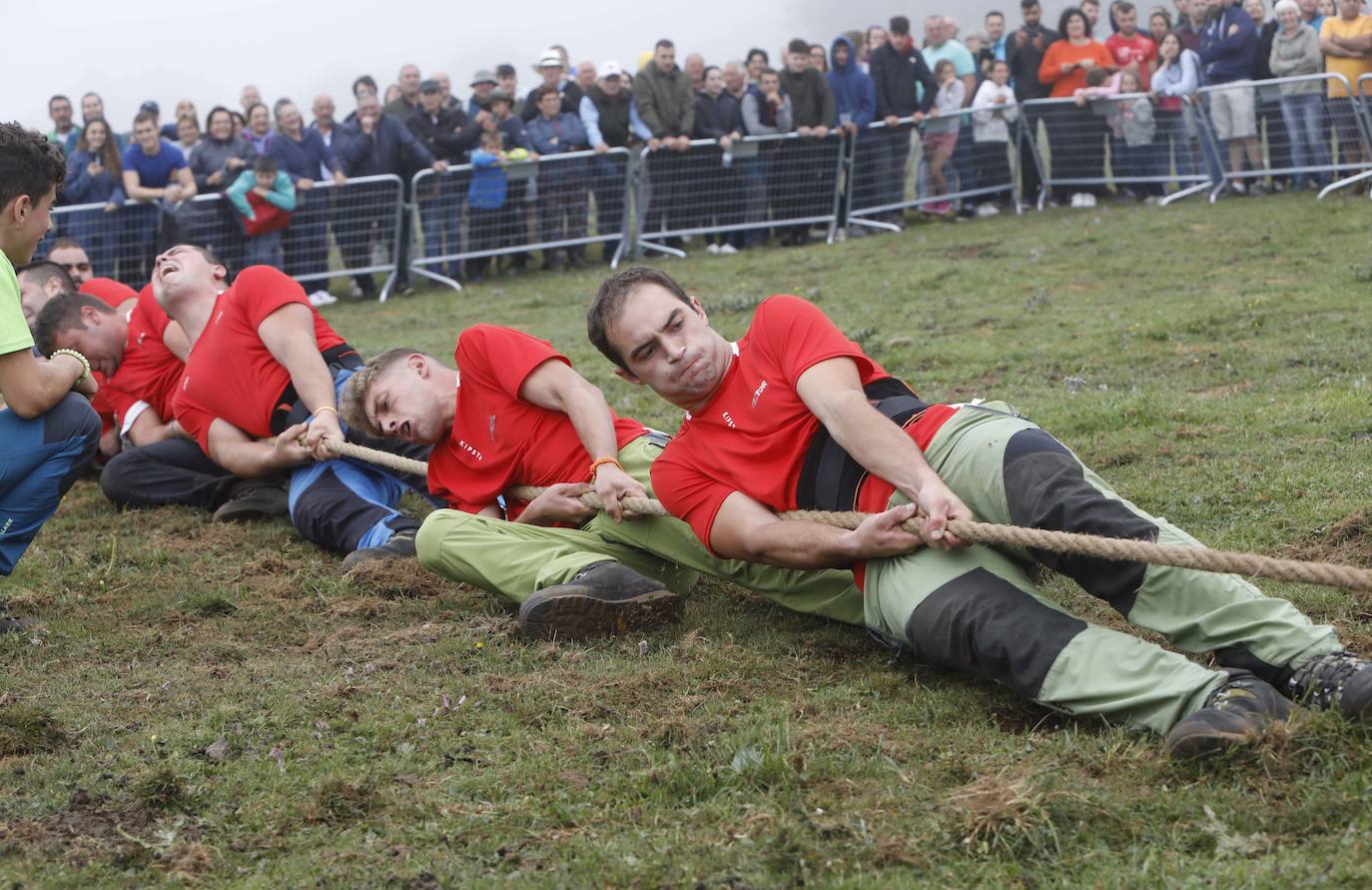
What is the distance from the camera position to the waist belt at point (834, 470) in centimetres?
418

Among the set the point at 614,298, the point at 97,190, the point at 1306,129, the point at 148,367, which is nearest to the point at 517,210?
the point at 97,190

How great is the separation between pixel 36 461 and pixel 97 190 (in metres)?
8.71

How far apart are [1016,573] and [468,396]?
2.31 meters

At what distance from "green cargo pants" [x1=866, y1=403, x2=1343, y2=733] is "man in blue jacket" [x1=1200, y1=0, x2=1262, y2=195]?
11.6 meters

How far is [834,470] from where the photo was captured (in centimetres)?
421

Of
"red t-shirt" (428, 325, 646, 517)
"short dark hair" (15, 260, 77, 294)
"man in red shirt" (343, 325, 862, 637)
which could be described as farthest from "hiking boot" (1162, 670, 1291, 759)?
"short dark hair" (15, 260, 77, 294)

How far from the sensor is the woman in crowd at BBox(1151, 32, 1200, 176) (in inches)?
582

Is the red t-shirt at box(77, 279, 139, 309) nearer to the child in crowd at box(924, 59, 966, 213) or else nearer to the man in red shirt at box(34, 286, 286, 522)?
the man in red shirt at box(34, 286, 286, 522)

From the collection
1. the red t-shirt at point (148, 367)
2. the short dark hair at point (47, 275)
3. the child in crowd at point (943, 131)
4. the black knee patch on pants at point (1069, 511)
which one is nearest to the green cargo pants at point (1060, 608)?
the black knee patch on pants at point (1069, 511)

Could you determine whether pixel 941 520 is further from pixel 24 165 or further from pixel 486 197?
pixel 486 197

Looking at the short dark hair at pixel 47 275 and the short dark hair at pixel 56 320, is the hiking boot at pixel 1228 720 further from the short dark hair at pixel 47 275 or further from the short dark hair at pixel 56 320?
the short dark hair at pixel 47 275

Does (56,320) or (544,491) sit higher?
(56,320)

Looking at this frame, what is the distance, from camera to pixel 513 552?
16.3 feet

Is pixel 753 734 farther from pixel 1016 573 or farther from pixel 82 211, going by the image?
pixel 82 211
